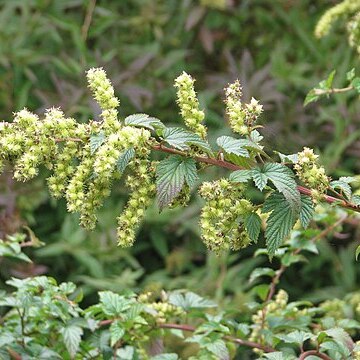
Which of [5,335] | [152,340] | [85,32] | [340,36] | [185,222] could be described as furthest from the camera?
[340,36]

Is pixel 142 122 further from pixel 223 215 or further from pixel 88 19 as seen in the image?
pixel 88 19

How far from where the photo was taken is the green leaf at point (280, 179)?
145 centimetres

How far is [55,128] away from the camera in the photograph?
1.51 m

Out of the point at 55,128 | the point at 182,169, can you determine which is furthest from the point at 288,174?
the point at 55,128

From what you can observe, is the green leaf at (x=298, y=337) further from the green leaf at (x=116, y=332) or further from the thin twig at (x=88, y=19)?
the thin twig at (x=88, y=19)

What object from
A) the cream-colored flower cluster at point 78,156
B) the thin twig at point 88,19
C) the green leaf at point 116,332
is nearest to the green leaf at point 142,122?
the cream-colored flower cluster at point 78,156

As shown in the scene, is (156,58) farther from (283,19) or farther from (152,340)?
(152,340)

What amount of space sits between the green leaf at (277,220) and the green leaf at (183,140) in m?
0.14

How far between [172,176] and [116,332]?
46 cm

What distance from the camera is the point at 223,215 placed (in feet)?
4.95

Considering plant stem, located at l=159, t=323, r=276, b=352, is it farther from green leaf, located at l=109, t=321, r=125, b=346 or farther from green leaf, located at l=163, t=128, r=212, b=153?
green leaf, located at l=163, t=128, r=212, b=153

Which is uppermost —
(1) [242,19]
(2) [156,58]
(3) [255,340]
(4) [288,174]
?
(1) [242,19]

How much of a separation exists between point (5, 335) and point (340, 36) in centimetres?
298

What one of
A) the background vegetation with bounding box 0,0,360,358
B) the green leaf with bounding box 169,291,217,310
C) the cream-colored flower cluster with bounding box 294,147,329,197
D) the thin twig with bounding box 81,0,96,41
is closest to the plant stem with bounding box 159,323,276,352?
the green leaf with bounding box 169,291,217,310
